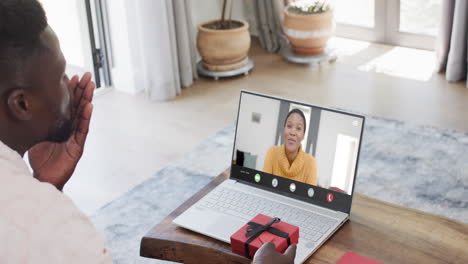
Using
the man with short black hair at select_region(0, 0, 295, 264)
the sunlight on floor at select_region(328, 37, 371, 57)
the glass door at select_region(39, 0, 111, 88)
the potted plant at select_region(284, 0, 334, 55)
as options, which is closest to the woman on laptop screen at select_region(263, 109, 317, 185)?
the man with short black hair at select_region(0, 0, 295, 264)

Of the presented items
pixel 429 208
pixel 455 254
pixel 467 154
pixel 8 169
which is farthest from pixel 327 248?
pixel 467 154

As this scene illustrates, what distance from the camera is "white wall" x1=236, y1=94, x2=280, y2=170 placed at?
1.79 meters

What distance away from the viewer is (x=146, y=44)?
3846 mm

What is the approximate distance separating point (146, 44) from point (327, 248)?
8.32ft

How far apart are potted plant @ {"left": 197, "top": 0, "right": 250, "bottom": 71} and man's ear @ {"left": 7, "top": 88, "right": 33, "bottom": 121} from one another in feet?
10.1

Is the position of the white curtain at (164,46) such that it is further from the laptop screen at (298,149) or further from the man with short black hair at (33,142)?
the man with short black hair at (33,142)

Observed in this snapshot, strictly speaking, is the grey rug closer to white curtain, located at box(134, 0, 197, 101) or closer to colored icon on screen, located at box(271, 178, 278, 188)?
white curtain, located at box(134, 0, 197, 101)

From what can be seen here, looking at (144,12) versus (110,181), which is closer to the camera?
(110,181)

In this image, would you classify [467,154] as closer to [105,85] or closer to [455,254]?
[455,254]

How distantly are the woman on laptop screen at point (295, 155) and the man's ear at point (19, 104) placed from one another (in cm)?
85

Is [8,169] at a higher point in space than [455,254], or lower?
higher

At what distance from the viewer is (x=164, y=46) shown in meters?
3.87

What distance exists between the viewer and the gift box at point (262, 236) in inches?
58.6

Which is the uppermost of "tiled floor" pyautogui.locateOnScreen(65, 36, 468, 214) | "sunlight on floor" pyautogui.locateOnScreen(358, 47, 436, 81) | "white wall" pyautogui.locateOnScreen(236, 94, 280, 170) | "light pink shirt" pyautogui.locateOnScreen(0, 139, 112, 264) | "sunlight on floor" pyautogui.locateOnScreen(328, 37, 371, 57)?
"light pink shirt" pyautogui.locateOnScreen(0, 139, 112, 264)
